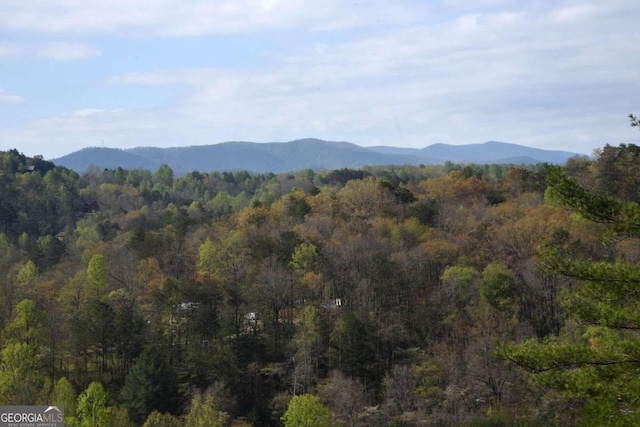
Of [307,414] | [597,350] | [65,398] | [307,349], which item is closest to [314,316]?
[307,349]

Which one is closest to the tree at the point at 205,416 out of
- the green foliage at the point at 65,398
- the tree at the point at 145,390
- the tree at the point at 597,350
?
the tree at the point at 145,390

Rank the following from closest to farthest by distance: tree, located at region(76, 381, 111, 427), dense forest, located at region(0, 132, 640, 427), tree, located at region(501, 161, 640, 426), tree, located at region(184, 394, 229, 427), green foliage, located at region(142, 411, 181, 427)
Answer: tree, located at region(501, 161, 640, 426) → tree, located at region(76, 381, 111, 427) → tree, located at region(184, 394, 229, 427) → green foliage, located at region(142, 411, 181, 427) → dense forest, located at region(0, 132, 640, 427)

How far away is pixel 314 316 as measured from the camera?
1291 inches

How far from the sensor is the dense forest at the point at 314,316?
86.1ft

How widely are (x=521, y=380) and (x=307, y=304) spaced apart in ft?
39.5

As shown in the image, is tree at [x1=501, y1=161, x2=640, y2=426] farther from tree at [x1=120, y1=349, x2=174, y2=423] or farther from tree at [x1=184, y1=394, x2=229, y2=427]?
tree at [x1=120, y1=349, x2=174, y2=423]

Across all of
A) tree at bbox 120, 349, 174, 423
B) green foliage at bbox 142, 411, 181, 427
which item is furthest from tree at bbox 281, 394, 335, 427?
tree at bbox 120, 349, 174, 423

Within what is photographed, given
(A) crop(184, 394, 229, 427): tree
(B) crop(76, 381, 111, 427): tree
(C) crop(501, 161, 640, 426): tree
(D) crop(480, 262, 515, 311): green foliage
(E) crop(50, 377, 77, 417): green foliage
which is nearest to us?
(C) crop(501, 161, 640, 426): tree

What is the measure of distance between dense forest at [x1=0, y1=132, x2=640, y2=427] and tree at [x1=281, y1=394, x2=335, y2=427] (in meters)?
0.05

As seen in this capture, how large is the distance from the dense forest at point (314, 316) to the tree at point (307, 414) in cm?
5

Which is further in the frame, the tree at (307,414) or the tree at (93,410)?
the tree at (307,414)

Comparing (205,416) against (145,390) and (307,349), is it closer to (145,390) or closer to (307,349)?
(145,390)

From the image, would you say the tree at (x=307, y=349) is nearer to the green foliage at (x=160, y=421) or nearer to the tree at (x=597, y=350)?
the green foliage at (x=160, y=421)

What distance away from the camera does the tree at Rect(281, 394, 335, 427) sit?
78.5ft
